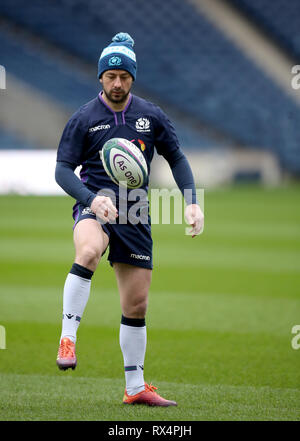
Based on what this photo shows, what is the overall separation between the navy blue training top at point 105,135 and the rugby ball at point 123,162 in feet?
0.20

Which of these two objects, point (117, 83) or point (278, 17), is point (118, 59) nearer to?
point (117, 83)

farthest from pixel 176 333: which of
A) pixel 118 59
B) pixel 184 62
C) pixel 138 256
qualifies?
pixel 184 62

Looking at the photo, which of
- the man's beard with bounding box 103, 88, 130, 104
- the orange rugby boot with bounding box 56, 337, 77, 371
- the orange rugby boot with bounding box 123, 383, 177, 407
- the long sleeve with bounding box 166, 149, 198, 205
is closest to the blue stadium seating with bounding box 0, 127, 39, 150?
the long sleeve with bounding box 166, 149, 198, 205

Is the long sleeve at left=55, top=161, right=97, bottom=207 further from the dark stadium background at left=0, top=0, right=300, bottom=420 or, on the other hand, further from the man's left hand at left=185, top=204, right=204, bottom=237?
the dark stadium background at left=0, top=0, right=300, bottom=420

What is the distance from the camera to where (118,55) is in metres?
4.53

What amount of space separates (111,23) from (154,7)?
2050 millimetres

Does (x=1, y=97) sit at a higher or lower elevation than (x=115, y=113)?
higher

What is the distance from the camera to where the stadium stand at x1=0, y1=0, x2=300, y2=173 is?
30.0 metres

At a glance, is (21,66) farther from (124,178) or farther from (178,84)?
(124,178)

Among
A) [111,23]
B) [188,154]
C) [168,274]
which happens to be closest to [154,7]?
[111,23]

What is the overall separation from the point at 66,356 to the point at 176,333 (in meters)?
3.08

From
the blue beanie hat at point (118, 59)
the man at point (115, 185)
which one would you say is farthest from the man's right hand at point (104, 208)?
the blue beanie hat at point (118, 59)

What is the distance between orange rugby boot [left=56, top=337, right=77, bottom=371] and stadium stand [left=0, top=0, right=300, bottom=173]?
26281 mm
